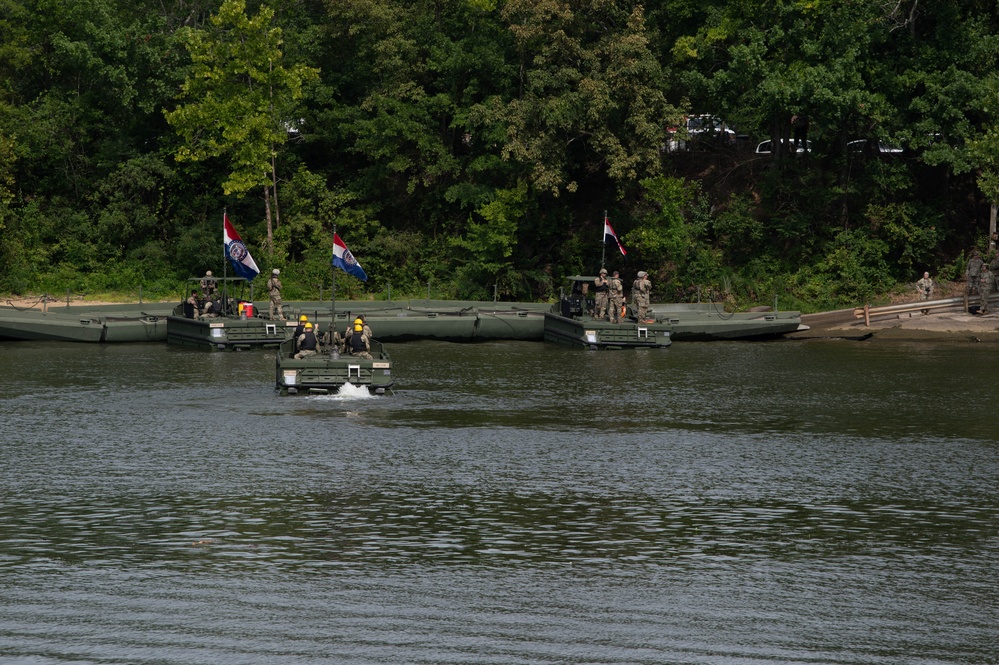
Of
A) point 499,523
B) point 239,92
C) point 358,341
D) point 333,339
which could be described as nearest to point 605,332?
point 333,339

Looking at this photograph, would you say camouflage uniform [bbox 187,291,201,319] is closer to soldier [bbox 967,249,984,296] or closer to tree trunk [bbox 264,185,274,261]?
tree trunk [bbox 264,185,274,261]

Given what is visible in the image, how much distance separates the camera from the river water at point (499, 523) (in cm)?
1479

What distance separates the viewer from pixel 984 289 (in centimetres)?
5078

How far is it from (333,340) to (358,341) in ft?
3.17

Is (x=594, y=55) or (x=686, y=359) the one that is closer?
(x=686, y=359)

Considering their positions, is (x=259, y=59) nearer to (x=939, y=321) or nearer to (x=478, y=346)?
(x=478, y=346)

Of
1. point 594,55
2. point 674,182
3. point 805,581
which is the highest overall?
point 594,55

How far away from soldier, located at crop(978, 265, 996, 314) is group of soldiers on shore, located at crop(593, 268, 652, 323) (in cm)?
1350

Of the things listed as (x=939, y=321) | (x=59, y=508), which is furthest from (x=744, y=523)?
(x=939, y=321)

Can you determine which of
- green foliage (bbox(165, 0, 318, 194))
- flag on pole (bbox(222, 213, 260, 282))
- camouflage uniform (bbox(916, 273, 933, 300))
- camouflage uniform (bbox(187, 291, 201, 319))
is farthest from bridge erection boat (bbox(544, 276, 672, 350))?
green foliage (bbox(165, 0, 318, 194))

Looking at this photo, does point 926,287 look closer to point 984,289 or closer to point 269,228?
point 984,289

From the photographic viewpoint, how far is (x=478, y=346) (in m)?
47.6

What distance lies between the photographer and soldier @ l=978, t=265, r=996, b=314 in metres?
50.6

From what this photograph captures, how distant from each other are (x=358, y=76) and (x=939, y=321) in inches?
1155
